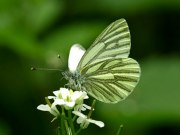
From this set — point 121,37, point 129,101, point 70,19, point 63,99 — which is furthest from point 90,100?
point 63,99

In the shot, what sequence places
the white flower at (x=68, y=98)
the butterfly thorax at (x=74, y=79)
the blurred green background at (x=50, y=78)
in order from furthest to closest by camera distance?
the blurred green background at (x=50, y=78), the butterfly thorax at (x=74, y=79), the white flower at (x=68, y=98)

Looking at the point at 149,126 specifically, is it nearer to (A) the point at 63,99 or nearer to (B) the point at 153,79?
(B) the point at 153,79

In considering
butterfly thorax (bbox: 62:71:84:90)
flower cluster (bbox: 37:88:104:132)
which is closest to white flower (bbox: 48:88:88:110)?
flower cluster (bbox: 37:88:104:132)

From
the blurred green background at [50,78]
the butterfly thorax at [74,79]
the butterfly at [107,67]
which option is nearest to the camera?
the butterfly thorax at [74,79]

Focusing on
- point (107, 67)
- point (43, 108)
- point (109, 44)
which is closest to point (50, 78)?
point (107, 67)

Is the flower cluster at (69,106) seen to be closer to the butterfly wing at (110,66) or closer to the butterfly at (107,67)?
the butterfly at (107,67)

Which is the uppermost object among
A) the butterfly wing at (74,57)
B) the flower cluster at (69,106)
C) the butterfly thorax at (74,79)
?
the butterfly wing at (74,57)

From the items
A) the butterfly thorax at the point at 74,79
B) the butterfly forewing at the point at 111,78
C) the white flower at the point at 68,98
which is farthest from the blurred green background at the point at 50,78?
the white flower at the point at 68,98

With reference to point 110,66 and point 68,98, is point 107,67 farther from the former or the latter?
point 68,98
